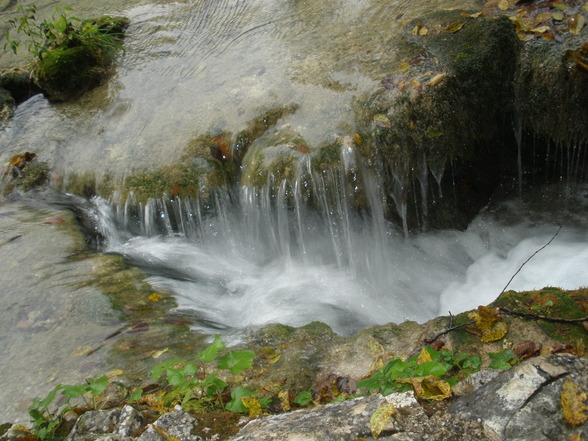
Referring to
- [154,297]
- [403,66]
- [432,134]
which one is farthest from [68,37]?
[432,134]

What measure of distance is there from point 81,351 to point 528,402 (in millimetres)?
2702

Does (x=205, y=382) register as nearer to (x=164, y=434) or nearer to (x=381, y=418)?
(x=164, y=434)

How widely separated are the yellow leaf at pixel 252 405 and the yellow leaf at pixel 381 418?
0.73 m

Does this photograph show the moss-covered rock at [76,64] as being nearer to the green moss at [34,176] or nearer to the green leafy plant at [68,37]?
the green leafy plant at [68,37]

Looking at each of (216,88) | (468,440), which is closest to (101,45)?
(216,88)

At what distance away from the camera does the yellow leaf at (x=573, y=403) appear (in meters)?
1.40

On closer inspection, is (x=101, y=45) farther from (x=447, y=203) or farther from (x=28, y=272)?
(x=447, y=203)

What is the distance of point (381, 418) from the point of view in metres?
1.63

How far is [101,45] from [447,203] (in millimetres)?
5222

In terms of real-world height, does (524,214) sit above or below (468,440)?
below

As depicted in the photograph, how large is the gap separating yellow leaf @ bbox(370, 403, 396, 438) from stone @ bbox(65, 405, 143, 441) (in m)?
1.04

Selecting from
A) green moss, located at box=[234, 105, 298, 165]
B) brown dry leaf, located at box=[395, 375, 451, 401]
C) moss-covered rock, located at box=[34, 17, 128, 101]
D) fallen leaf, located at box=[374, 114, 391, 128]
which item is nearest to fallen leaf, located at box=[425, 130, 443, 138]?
fallen leaf, located at box=[374, 114, 391, 128]

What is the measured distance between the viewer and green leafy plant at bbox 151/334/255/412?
7.34 ft

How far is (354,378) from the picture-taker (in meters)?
2.61
